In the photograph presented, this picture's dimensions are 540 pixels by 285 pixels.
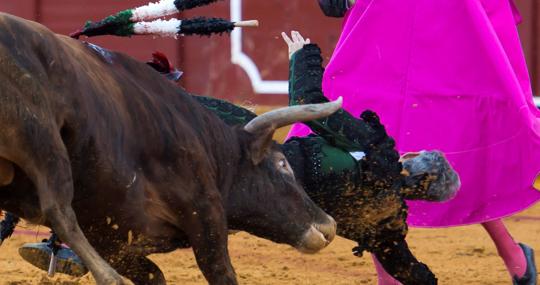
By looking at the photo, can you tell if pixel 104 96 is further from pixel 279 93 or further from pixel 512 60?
pixel 279 93

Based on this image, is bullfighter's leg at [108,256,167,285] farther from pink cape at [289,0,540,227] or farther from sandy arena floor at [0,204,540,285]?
sandy arena floor at [0,204,540,285]

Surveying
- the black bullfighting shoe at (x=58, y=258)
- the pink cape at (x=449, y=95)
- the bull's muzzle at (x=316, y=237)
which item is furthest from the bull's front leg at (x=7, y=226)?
the bull's muzzle at (x=316, y=237)

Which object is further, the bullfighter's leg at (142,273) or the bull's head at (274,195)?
the bullfighter's leg at (142,273)

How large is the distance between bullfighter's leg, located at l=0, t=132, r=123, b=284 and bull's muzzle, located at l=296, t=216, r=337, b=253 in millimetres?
881

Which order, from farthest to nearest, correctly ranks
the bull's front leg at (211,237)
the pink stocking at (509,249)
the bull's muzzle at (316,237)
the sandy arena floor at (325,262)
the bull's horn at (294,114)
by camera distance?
the sandy arena floor at (325,262) → the pink stocking at (509,249) → the bull's muzzle at (316,237) → the bull's horn at (294,114) → the bull's front leg at (211,237)

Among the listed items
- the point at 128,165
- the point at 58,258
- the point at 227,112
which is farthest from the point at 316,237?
the point at 58,258

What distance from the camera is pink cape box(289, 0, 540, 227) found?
3.91 metres

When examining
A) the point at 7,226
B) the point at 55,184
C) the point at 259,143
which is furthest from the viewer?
the point at 7,226

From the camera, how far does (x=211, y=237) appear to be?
3010mm

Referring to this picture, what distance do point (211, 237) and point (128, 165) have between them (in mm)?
340

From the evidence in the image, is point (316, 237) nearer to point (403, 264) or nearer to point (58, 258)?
point (403, 264)

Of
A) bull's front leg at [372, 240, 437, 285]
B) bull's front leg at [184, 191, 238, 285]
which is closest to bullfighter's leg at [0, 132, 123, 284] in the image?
bull's front leg at [184, 191, 238, 285]

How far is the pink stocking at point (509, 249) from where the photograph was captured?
4.05 m

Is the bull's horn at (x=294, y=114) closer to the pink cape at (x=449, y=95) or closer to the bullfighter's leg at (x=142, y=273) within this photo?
the bullfighter's leg at (x=142, y=273)
